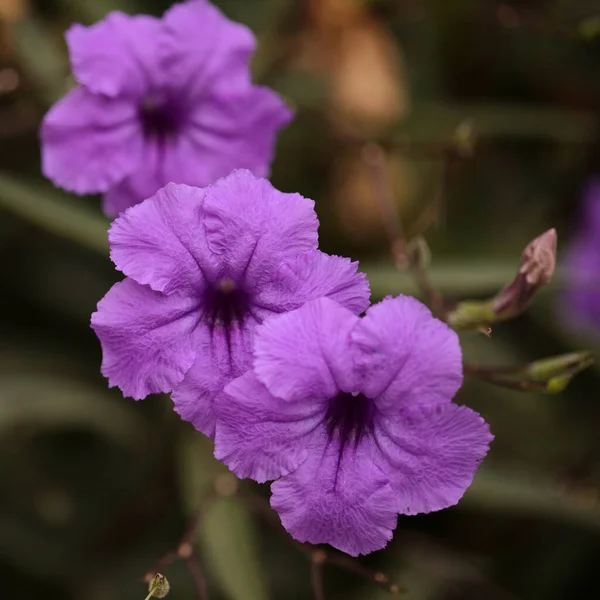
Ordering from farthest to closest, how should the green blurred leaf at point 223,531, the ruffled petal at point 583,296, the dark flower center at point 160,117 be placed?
the ruffled petal at point 583,296
the green blurred leaf at point 223,531
the dark flower center at point 160,117

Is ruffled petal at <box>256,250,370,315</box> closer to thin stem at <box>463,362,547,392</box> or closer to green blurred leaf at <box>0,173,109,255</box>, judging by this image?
thin stem at <box>463,362,547,392</box>

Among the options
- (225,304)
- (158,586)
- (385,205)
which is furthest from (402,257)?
(158,586)

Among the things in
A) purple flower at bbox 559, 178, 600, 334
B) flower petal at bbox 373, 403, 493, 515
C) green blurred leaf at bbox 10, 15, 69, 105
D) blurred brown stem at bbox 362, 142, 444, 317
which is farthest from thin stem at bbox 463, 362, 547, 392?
green blurred leaf at bbox 10, 15, 69, 105

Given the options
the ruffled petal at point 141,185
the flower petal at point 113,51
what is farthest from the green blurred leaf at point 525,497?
the flower petal at point 113,51

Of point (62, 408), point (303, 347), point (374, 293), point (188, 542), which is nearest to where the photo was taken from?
point (303, 347)

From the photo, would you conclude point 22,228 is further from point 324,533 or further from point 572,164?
point 572,164

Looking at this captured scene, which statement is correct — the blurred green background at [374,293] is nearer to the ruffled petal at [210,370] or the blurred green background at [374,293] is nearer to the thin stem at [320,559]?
the thin stem at [320,559]

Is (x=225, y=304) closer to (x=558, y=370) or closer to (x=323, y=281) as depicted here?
(x=323, y=281)
